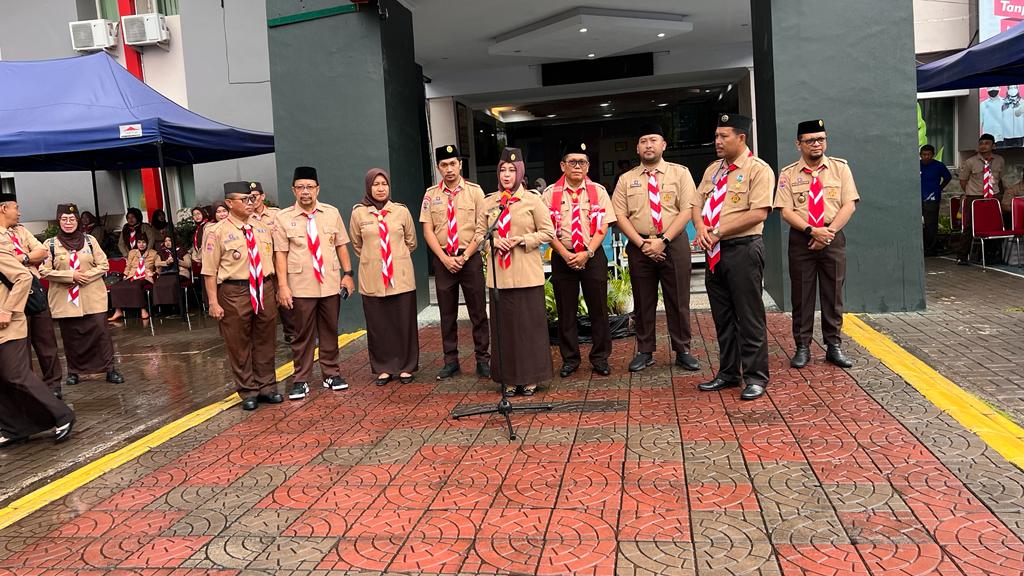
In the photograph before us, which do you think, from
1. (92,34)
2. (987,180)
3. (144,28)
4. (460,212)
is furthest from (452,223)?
(92,34)

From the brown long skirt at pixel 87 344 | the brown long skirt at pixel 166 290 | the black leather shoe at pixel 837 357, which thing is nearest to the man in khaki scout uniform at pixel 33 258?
the brown long skirt at pixel 87 344

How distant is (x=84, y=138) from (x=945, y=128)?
14765 millimetres

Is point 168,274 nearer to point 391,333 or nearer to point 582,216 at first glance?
point 391,333

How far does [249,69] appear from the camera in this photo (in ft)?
47.3

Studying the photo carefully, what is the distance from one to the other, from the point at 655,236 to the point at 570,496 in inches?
120

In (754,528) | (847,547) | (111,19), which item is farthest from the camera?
(111,19)

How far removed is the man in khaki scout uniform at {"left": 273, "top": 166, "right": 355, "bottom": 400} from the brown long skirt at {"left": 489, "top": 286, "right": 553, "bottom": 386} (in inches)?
59.6

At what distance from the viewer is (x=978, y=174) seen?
38.5ft

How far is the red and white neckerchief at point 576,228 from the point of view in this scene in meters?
6.32

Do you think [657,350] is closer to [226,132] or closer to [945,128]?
[226,132]

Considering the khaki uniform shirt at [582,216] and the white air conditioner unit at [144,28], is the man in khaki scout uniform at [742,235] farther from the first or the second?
the white air conditioner unit at [144,28]

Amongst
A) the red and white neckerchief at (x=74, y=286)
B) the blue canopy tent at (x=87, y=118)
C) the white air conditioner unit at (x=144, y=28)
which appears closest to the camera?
the red and white neckerchief at (x=74, y=286)

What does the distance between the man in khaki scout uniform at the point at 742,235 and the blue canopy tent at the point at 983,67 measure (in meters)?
5.56

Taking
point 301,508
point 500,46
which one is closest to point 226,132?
point 500,46
